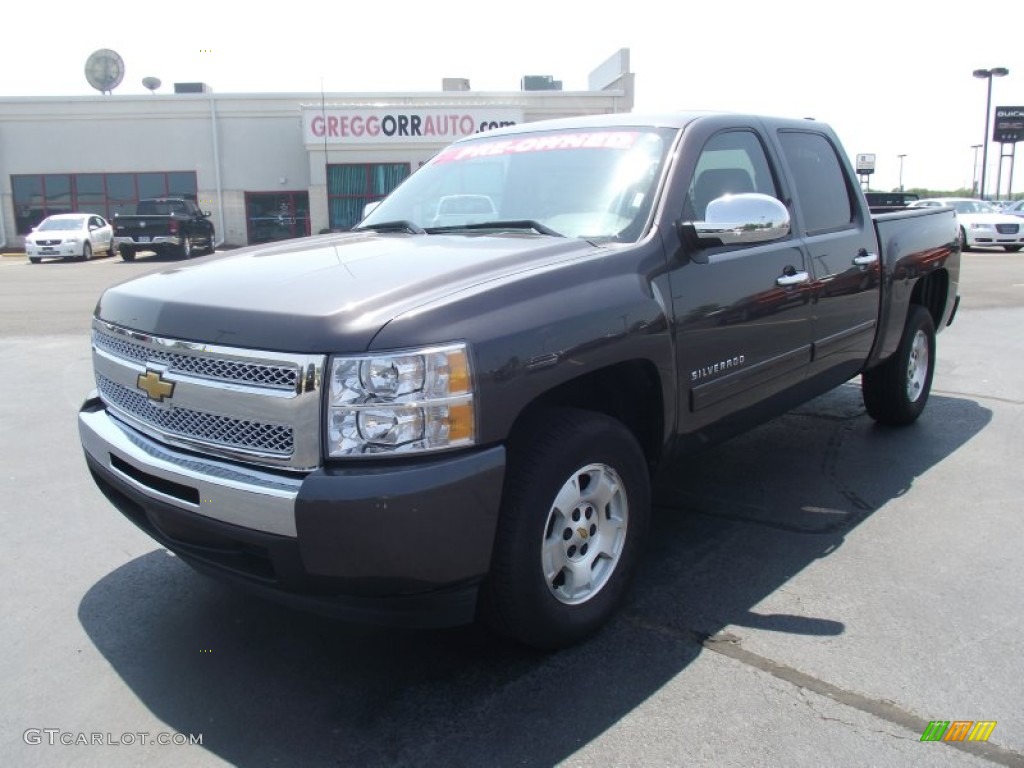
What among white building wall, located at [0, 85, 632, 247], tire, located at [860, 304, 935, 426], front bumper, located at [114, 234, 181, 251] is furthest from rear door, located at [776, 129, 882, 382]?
white building wall, located at [0, 85, 632, 247]

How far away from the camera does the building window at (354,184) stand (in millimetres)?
32062

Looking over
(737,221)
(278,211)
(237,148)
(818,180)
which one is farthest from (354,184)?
(737,221)

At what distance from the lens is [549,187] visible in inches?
156

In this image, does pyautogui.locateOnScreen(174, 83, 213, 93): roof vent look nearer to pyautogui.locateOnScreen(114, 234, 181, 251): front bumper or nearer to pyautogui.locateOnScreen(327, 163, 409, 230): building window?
pyautogui.locateOnScreen(327, 163, 409, 230): building window

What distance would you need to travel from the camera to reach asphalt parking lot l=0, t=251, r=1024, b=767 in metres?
2.66

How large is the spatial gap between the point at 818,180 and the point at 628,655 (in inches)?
119

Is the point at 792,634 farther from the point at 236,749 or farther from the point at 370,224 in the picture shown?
the point at 370,224

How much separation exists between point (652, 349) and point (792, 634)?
1.20 metres

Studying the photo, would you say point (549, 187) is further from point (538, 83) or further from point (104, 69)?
point (104, 69)

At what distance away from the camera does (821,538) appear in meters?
4.20

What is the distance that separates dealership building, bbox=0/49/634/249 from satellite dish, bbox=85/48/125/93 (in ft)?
13.7

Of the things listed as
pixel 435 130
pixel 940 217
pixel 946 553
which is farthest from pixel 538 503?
pixel 435 130

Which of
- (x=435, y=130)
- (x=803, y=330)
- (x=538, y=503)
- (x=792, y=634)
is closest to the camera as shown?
(x=538, y=503)

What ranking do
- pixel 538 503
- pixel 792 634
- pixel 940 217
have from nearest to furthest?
pixel 538 503
pixel 792 634
pixel 940 217
